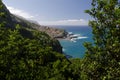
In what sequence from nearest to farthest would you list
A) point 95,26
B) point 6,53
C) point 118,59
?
1. point 118,59
2. point 95,26
3. point 6,53

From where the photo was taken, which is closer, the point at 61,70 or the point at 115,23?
the point at 115,23

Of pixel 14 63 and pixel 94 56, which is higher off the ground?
pixel 94 56

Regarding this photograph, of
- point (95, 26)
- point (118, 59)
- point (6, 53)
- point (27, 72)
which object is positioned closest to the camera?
point (118, 59)

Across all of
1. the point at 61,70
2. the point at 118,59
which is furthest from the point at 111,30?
the point at 61,70

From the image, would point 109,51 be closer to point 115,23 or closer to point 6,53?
point 115,23

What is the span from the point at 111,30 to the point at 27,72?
630 inches

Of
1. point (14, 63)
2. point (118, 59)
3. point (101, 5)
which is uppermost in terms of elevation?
point (101, 5)

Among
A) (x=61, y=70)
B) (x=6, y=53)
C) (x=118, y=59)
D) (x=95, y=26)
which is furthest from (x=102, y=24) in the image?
(x=61, y=70)

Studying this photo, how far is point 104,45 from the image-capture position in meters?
22.5

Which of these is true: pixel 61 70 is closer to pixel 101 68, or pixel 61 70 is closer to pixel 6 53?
pixel 6 53

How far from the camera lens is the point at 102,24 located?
23.3 metres

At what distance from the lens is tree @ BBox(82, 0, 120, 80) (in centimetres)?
2122

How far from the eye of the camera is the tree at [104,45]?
2122 cm

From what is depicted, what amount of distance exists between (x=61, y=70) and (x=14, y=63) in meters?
15.3
